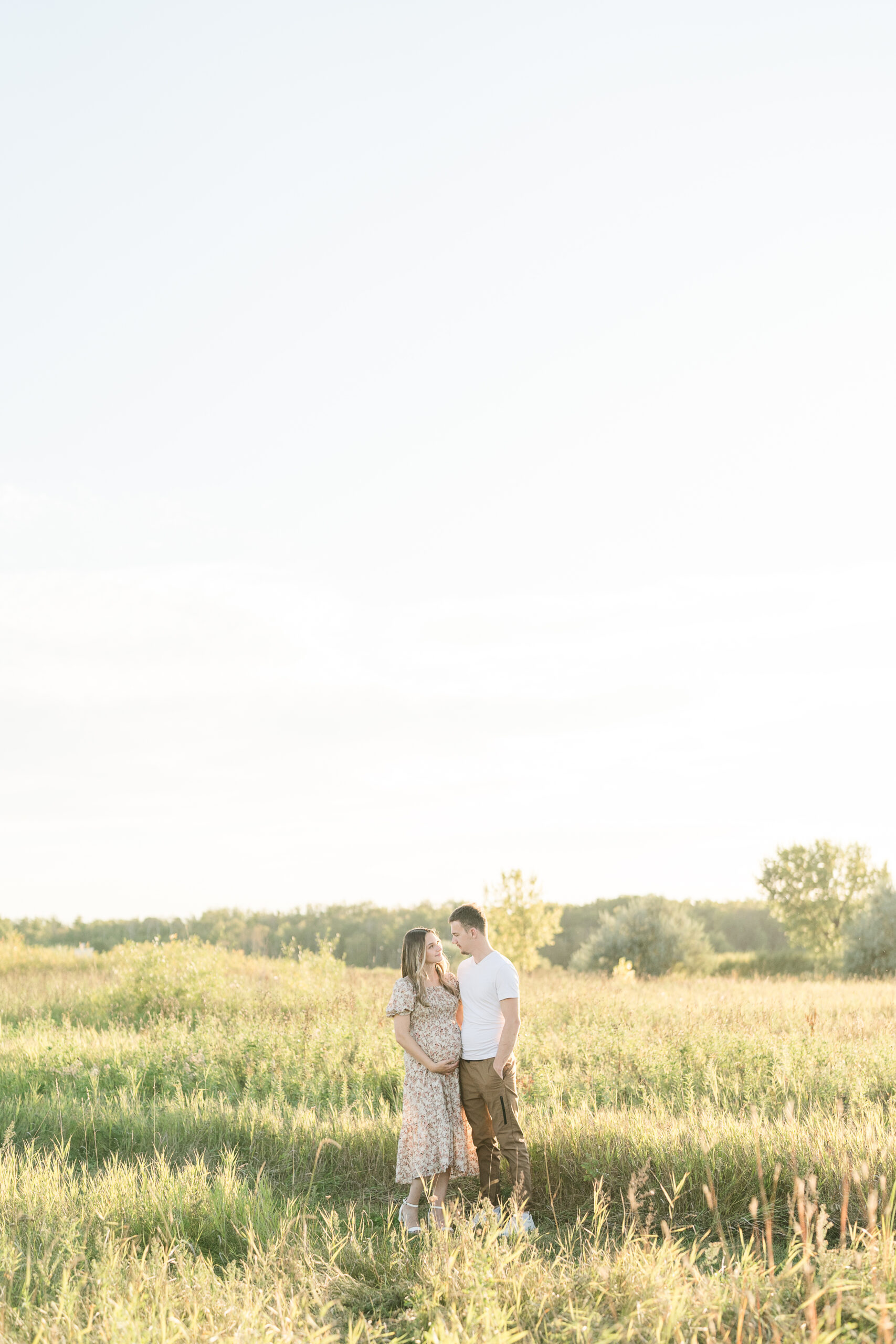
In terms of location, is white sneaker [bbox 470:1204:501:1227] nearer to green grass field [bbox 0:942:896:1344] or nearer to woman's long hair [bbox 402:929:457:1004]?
green grass field [bbox 0:942:896:1344]

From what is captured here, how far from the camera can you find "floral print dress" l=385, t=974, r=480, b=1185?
6.26 meters

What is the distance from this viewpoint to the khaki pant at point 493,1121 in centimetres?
625

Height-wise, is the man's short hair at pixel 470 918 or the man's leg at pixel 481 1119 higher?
the man's short hair at pixel 470 918

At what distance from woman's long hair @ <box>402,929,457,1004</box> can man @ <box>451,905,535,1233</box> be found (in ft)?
0.73

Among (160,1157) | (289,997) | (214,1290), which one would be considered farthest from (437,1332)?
(289,997)

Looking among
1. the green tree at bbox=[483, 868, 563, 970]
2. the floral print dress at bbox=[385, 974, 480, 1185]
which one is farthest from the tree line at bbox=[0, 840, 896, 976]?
the floral print dress at bbox=[385, 974, 480, 1185]

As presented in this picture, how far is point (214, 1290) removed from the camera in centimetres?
445

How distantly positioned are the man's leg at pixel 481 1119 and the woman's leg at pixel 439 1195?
25cm

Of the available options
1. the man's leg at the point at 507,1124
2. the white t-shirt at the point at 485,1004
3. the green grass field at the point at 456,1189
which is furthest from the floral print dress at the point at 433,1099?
the green grass field at the point at 456,1189

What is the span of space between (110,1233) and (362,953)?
41928mm

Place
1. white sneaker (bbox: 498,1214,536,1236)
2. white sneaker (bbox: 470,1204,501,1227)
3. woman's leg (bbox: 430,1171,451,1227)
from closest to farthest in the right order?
white sneaker (bbox: 498,1214,536,1236), white sneaker (bbox: 470,1204,501,1227), woman's leg (bbox: 430,1171,451,1227)

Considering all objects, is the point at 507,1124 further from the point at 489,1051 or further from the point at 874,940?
the point at 874,940

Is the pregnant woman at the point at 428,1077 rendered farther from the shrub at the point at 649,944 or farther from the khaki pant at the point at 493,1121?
the shrub at the point at 649,944

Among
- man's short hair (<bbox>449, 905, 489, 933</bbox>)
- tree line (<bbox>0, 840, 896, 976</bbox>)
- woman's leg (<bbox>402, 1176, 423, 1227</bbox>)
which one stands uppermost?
man's short hair (<bbox>449, 905, 489, 933</bbox>)
